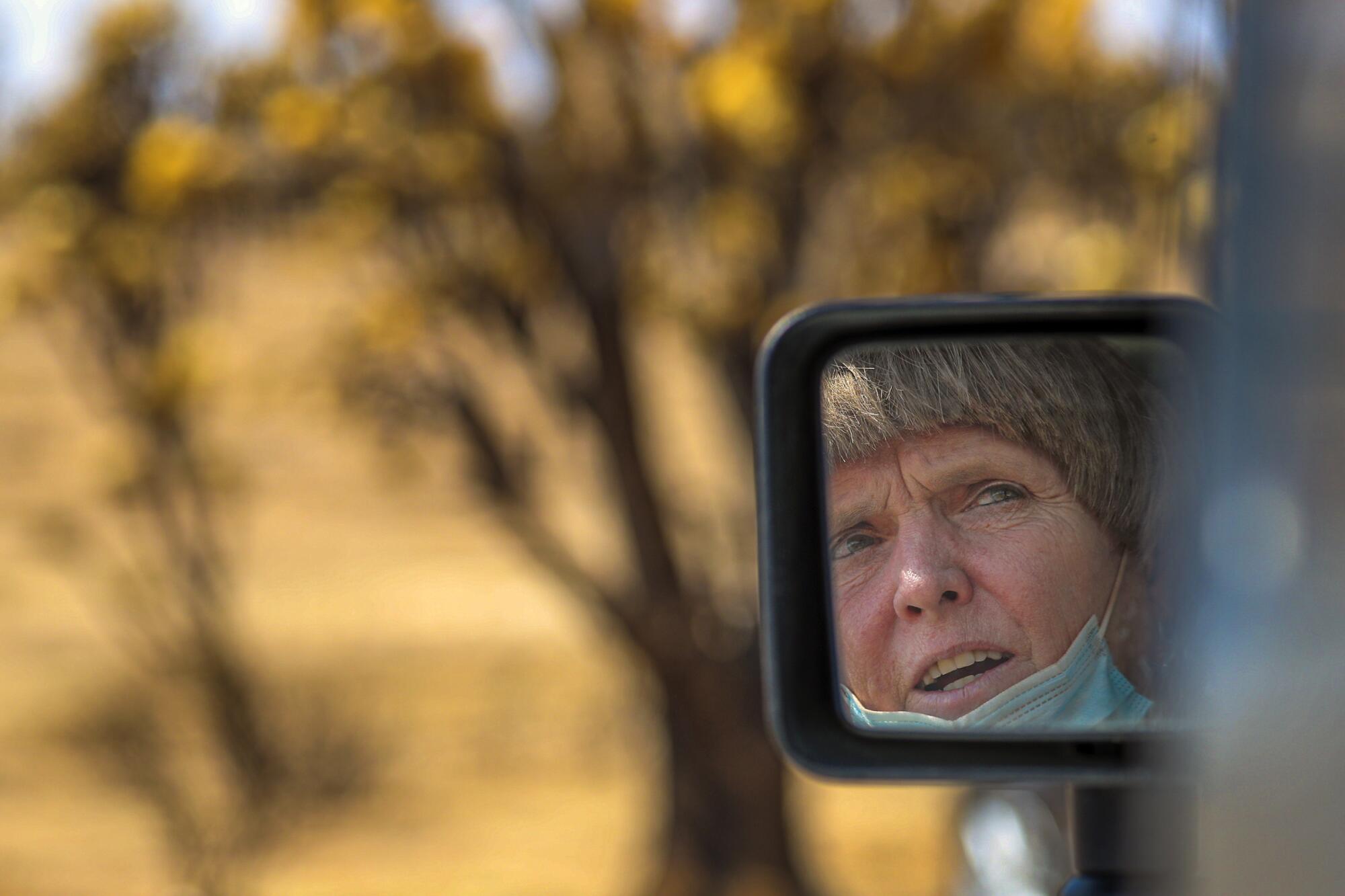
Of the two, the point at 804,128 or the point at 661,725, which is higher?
the point at 804,128

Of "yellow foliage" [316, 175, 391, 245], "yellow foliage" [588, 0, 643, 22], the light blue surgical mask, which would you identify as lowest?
the light blue surgical mask

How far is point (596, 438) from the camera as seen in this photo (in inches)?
315

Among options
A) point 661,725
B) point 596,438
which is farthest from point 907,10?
point 661,725

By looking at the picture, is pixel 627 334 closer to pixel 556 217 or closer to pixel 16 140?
pixel 556 217

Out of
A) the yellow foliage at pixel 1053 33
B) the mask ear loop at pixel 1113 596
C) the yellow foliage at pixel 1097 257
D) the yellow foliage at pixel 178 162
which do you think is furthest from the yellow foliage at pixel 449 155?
the mask ear loop at pixel 1113 596

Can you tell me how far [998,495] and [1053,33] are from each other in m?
5.78

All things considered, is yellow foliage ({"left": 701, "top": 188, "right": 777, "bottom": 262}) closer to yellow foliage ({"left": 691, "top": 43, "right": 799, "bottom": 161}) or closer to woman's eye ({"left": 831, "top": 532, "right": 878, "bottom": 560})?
yellow foliage ({"left": 691, "top": 43, "right": 799, "bottom": 161})

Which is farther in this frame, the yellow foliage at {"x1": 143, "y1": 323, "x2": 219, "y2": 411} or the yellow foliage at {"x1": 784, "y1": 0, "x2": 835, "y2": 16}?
the yellow foliage at {"x1": 143, "y1": 323, "x2": 219, "y2": 411}

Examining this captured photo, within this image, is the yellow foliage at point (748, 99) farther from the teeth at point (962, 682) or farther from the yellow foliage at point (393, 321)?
the teeth at point (962, 682)

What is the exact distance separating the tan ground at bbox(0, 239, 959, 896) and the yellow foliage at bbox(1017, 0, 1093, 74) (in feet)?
10.9

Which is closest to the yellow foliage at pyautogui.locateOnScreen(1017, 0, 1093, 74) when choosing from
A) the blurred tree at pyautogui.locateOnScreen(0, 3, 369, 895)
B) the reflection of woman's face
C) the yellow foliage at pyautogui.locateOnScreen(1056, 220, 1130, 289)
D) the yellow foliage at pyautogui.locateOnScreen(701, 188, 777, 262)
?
the yellow foliage at pyautogui.locateOnScreen(1056, 220, 1130, 289)

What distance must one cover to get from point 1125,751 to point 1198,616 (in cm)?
57

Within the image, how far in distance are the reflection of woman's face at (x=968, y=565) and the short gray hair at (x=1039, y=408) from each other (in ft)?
0.06

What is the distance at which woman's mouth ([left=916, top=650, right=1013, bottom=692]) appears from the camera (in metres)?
1.48
